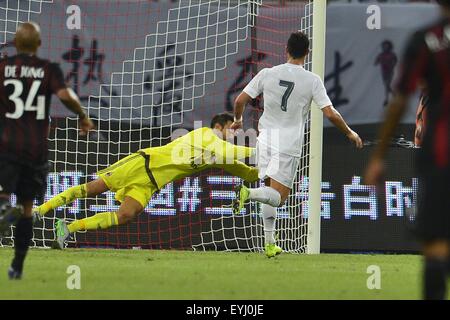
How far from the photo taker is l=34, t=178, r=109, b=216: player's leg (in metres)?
11.6

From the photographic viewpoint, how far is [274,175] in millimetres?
10594

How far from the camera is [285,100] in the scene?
10516 millimetres

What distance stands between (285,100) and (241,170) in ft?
4.56

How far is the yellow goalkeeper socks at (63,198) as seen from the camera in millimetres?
11586

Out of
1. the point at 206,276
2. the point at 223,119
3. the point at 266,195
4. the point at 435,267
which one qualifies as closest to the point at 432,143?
the point at 435,267

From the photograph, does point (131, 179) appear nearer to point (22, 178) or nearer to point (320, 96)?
point (320, 96)

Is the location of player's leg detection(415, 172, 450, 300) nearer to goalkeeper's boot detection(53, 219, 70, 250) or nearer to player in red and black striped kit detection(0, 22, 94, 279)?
player in red and black striped kit detection(0, 22, 94, 279)

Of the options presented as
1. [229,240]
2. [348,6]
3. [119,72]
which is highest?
[348,6]

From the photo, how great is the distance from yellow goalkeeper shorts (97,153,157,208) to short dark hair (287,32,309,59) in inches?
80.6

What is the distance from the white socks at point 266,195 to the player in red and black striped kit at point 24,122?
9.18ft

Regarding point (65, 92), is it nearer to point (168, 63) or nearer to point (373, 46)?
point (168, 63)

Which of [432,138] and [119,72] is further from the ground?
[119,72]

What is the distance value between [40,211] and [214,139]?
1.87 m

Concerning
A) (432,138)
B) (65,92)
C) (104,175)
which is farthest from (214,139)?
(432,138)
